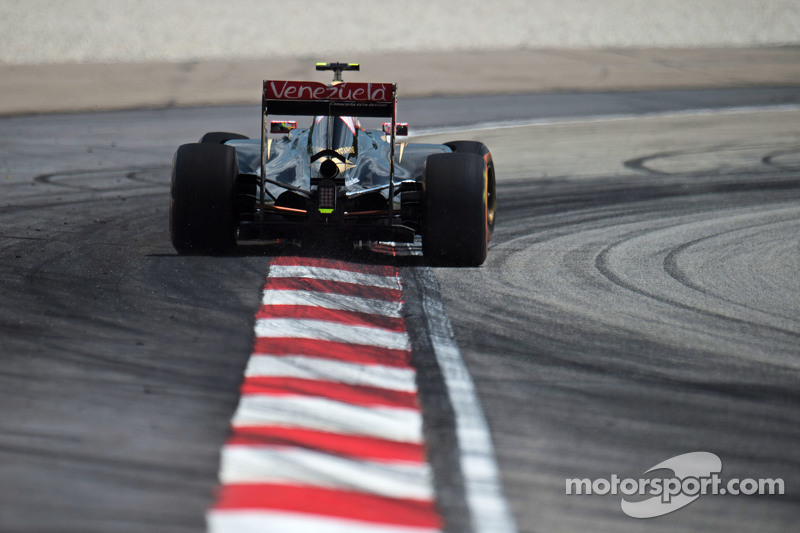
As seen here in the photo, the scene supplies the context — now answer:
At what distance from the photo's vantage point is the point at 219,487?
398 centimetres

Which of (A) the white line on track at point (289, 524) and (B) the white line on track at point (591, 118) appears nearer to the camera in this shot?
(A) the white line on track at point (289, 524)

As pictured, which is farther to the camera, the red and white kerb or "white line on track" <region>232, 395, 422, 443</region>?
"white line on track" <region>232, 395, 422, 443</region>

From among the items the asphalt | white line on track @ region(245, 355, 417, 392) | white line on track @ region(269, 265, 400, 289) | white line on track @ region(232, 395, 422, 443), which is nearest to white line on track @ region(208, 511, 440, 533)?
white line on track @ region(232, 395, 422, 443)

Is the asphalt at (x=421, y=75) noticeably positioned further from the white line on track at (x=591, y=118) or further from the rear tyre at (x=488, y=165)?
the rear tyre at (x=488, y=165)

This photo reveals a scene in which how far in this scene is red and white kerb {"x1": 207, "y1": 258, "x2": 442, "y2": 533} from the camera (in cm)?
379

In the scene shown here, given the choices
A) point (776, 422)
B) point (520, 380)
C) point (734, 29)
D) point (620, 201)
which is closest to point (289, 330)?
point (520, 380)

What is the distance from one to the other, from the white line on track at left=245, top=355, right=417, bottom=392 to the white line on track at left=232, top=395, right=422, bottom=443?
1.08 feet

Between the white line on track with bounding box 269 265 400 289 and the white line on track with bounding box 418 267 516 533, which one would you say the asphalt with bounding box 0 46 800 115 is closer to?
the white line on track with bounding box 269 265 400 289

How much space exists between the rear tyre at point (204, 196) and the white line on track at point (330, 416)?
3.02 meters

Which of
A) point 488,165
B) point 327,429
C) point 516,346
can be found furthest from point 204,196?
point 327,429

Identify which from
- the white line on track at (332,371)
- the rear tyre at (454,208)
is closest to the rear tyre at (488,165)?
the rear tyre at (454,208)

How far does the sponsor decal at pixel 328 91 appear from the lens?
794cm

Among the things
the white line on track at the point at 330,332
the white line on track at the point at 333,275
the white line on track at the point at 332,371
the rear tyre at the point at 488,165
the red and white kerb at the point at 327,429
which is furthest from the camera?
the rear tyre at the point at 488,165

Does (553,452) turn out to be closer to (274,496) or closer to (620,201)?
(274,496)
